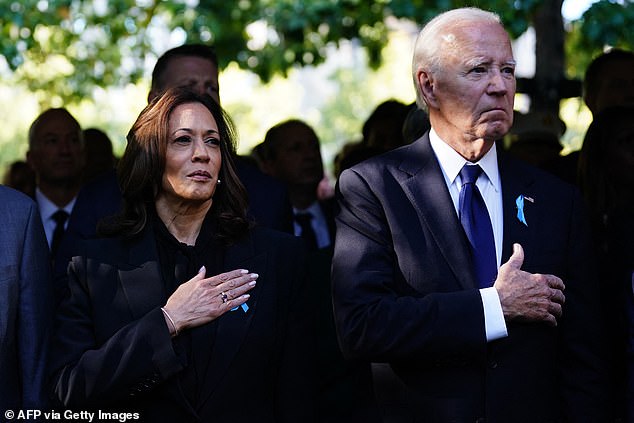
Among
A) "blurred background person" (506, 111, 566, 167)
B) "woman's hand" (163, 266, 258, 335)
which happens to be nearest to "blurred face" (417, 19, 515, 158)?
"woman's hand" (163, 266, 258, 335)

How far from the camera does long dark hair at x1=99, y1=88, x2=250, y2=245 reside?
482 cm

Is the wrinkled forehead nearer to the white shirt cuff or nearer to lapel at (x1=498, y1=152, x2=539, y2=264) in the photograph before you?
lapel at (x1=498, y1=152, x2=539, y2=264)

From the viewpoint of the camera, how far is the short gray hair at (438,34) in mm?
4559

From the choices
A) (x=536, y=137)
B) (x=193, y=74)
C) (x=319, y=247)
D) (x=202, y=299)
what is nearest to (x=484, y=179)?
(x=202, y=299)

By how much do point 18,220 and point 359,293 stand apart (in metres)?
1.44

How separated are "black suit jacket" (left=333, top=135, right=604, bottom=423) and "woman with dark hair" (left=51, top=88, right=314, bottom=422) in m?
0.37

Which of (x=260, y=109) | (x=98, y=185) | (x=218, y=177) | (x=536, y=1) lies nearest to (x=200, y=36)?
(x=536, y=1)

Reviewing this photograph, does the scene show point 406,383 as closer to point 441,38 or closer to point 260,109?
point 441,38

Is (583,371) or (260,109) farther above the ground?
(260,109)

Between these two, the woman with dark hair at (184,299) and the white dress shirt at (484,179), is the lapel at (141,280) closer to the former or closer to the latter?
the woman with dark hair at (184,299)

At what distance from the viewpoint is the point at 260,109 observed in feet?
105

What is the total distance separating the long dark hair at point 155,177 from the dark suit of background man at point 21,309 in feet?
1.01

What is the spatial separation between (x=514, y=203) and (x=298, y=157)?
156 inches

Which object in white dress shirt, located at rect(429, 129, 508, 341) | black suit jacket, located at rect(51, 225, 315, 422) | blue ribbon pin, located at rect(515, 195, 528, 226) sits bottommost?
black suit jacket, located at rect(51, 225, 315, 422)
